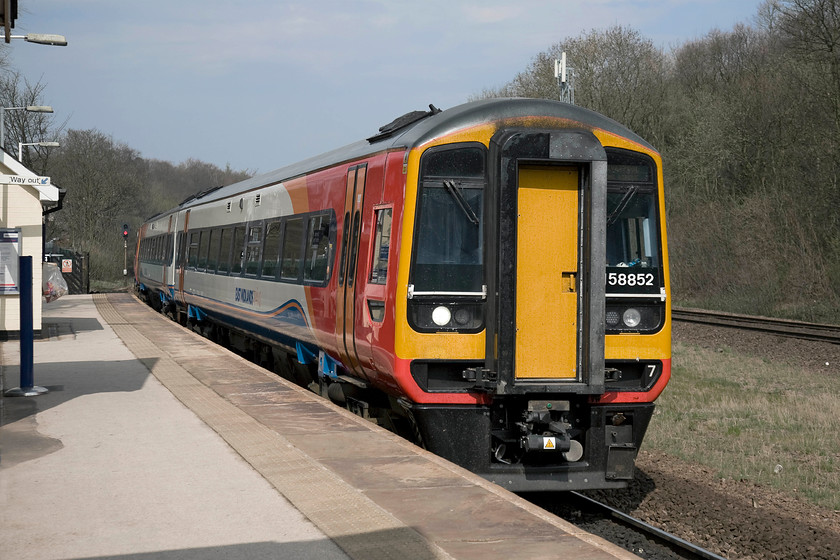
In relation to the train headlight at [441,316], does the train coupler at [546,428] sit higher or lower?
lower

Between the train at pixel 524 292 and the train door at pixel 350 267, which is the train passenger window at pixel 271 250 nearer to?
the train door at pixel 350 267

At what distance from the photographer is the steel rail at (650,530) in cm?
612

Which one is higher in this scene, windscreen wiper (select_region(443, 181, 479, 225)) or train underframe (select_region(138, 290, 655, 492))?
windscreen wiper (select_region(443, 181, 479, 225))

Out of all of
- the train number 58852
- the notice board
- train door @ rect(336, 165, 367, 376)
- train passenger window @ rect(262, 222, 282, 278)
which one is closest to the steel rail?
the train number 58852

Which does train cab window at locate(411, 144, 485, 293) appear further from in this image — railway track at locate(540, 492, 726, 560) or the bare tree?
the bare tree

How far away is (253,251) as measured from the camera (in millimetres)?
13648

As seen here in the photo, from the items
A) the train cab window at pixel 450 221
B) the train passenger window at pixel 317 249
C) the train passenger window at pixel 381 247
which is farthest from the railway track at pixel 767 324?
the train cab window at pixel 450 221

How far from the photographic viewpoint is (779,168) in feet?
96.2

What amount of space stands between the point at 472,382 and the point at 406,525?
6.66ft

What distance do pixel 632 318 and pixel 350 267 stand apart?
2.66 m

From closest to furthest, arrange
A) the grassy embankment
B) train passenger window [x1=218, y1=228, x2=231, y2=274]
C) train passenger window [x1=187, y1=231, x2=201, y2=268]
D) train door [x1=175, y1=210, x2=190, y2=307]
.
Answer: the grassy embankment < train passenger window [x1=218, y1=228, x2=231, y2=274] < train passenger window [x1=187, y1=231, x2=201, y2=268] < train door [x1=175, y1=210, x2=190, y2=307]

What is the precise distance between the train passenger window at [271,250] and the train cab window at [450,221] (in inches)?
202

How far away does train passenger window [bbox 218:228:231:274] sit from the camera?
1575cm

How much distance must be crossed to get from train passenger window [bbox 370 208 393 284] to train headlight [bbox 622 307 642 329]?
1.92 m
